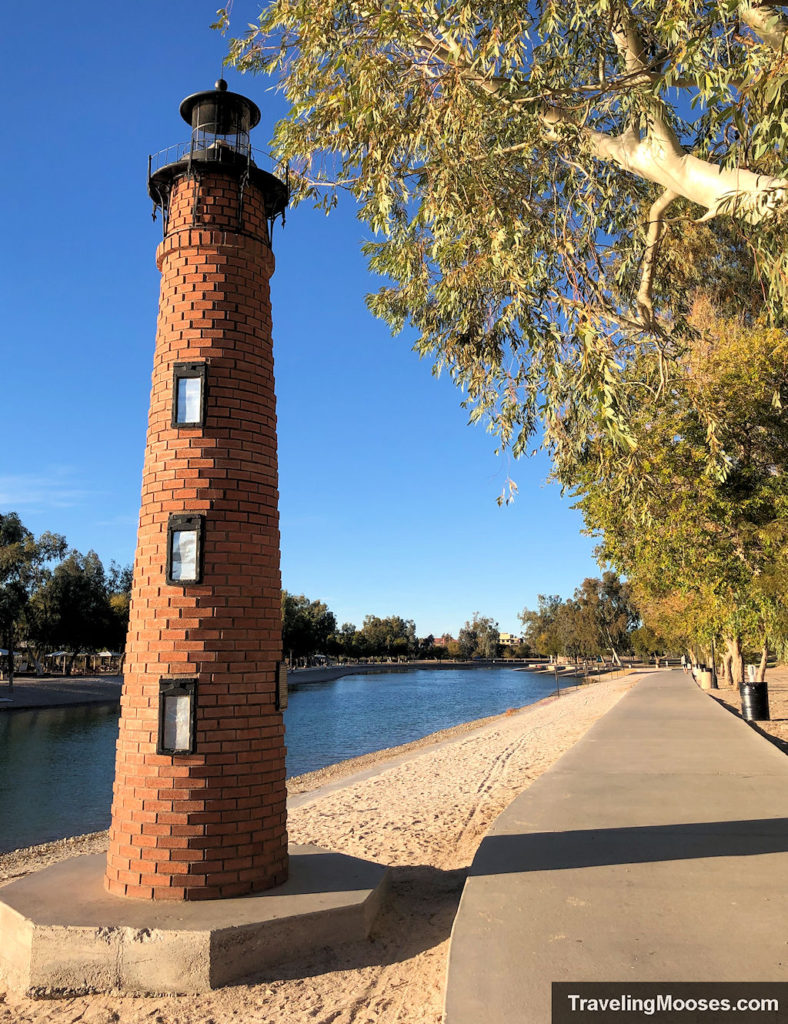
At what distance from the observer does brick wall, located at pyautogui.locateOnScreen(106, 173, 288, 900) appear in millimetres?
5254

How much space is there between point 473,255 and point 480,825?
725 cm

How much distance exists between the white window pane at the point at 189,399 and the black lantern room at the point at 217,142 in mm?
1666

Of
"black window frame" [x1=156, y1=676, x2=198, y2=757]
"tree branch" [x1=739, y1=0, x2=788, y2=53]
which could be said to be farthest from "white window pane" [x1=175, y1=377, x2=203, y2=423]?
"tree branch" [x1=739, y1=0, x2=788, y2=53]

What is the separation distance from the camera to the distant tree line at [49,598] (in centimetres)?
4912

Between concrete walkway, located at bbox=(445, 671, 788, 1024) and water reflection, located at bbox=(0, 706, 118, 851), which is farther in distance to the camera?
water reflection, located at bbox=(0, 706, 118, 851)

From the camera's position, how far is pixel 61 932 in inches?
182

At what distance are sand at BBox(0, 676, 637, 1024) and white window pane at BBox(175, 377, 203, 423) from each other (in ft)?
13.1

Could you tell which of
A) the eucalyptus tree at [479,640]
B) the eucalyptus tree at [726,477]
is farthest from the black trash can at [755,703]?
the eucalyptus tree at [479,640]

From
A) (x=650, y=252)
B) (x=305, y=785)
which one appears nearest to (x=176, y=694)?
(x=650, y=252)

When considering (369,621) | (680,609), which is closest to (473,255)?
(680,609)

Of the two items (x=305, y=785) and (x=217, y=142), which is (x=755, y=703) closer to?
(x=305, y=785)

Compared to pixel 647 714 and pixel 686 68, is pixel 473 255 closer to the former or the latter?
pixel 686 68

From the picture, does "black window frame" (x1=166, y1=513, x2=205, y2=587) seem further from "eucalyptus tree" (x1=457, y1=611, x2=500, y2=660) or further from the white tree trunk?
"eucalyptus tree" (x1=457, y1=611, x2=500, y2=660)

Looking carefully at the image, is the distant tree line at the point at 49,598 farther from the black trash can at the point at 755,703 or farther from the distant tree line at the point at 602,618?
the distant tree line at the point at 602,618
